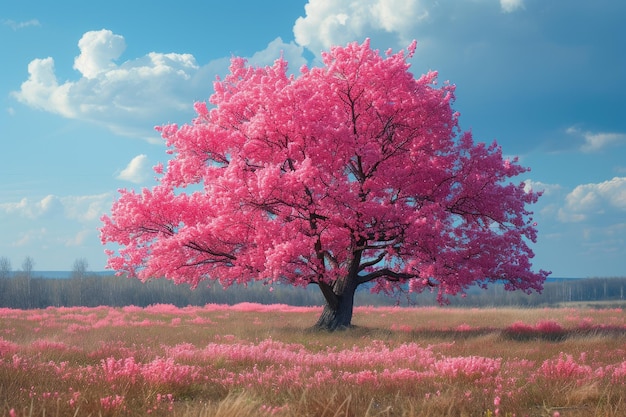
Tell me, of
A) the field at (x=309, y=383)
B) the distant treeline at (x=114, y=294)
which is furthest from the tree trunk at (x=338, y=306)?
the distant treeline at (x=114, y=294)

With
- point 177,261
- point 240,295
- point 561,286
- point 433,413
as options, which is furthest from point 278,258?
point 561,286

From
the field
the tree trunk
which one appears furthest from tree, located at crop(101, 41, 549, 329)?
the field

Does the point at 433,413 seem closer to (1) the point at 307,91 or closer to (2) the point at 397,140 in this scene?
(1) the point at 307,91

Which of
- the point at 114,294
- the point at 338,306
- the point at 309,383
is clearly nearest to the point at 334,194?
the point at 338,306

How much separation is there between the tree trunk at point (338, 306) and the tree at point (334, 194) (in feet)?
0.15

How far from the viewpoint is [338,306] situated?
75.6ft

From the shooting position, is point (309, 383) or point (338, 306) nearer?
point (309, 383)

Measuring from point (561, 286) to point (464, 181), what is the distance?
18840 centimetres

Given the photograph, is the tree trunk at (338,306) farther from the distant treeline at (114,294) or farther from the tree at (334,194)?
the distant treeline at (114,294)

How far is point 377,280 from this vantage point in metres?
24.8

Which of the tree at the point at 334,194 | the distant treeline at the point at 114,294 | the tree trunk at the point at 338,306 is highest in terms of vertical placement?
the tree at the point at 334,194

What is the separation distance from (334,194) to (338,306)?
643 cm

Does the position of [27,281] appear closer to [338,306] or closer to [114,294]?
[114,294]

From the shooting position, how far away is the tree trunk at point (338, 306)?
2278 centimetres
